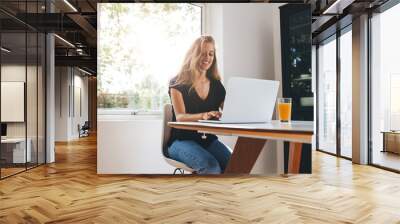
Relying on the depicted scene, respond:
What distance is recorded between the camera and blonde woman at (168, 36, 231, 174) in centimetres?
501

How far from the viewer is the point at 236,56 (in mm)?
5109

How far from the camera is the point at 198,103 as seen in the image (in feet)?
16.5

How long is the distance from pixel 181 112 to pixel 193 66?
61 centimetres

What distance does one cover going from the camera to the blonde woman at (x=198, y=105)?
501cm

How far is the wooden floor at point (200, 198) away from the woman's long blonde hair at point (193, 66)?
127cm

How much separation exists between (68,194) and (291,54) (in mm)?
3198

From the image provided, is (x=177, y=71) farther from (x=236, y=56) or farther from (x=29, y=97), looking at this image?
(x=29, y=97)

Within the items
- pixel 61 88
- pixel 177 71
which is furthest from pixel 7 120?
pixel 61 88

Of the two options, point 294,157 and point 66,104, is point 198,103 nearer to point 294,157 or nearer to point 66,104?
point 294,157

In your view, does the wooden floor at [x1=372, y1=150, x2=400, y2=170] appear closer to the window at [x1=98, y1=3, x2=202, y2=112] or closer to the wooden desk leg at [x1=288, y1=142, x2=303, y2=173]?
the wooden desk leg at [x1=288, y1=142, x2=303, y2=173]

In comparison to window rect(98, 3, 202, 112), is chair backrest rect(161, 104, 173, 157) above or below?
below

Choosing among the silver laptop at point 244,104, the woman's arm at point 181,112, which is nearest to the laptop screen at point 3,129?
the woman's arm at point 181,112

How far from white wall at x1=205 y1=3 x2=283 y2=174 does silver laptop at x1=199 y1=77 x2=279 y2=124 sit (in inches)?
44.7

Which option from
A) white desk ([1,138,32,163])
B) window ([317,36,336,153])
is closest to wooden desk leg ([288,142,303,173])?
window ([317,36,336,153])
